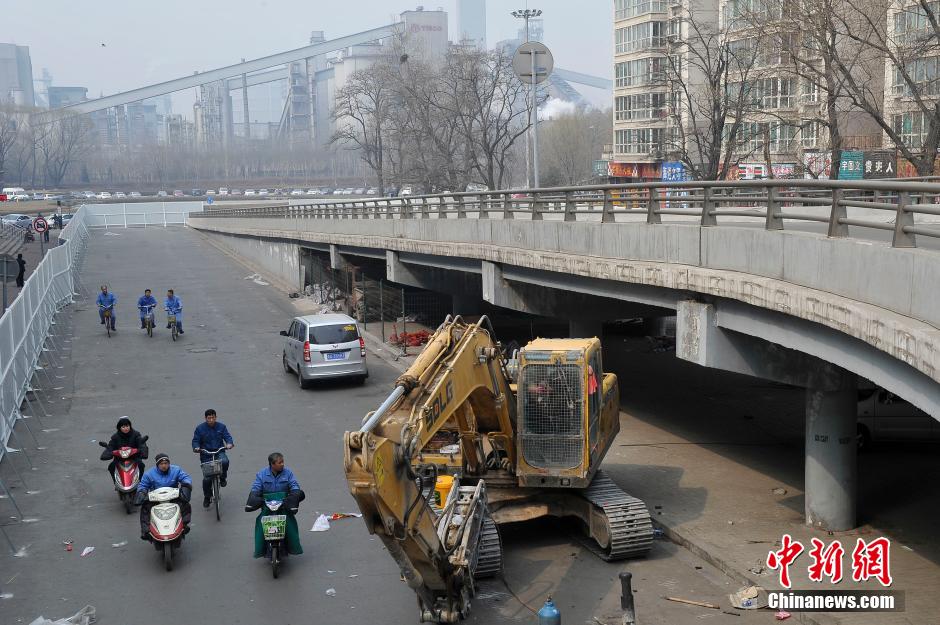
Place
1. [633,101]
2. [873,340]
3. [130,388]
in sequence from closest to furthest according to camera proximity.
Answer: [873,340] → [130,388] → [633,101]

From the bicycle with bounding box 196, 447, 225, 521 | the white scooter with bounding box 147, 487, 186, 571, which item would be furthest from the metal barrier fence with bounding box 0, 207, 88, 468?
the white scooter with bounding box 147, 487, 186, 571

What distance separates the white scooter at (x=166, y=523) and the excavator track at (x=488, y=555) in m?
3.79

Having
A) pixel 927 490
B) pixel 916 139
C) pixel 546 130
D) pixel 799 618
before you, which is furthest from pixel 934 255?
pixel 546 130

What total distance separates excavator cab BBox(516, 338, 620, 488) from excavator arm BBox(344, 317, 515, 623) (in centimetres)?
24

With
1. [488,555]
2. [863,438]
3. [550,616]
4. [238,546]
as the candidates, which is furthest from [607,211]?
[550,616]

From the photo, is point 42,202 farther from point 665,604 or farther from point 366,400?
point 665,604

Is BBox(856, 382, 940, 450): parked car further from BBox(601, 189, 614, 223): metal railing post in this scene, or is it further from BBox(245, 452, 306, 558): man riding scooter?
BBox(245, 452, 306, 558): man riding scooter

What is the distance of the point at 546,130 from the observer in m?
120

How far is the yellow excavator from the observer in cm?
1059

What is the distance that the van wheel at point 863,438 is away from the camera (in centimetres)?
1814

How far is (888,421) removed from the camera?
18.1 metres

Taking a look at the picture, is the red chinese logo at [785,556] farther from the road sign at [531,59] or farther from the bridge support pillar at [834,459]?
the road sign at [531,59]

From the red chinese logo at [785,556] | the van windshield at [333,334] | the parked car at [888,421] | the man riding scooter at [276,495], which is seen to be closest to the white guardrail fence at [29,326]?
the van windshield at [333,334]

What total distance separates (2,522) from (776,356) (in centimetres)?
1124
